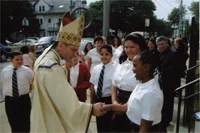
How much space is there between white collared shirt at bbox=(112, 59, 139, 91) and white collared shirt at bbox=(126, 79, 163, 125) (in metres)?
0.89

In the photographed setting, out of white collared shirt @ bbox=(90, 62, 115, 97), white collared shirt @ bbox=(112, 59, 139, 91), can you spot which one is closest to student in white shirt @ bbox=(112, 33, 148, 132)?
white collared shirt @ bbox=(112, 59, 139, 91)

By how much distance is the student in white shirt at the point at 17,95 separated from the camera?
198 inches

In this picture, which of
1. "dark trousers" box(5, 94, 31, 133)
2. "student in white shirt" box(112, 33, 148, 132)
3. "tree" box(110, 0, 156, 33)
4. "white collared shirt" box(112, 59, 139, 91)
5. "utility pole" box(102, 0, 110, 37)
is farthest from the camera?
"tree" box(110, 0, 156, 33)

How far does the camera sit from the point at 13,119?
503 cm

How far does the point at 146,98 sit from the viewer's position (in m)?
2.82

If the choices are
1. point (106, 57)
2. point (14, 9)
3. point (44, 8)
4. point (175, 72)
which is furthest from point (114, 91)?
point (44, 8)

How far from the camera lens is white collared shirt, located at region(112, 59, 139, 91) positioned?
390 centimetres

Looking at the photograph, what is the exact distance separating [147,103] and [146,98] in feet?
0.13

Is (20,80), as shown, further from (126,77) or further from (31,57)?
(31,57)

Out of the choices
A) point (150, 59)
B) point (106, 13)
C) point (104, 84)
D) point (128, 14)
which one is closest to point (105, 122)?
point (104, 84)

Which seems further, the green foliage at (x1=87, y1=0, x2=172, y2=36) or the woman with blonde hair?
the green foliage at (x1=87, y1=0, x2=172, y2=36)

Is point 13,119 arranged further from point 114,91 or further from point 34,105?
point 34,105

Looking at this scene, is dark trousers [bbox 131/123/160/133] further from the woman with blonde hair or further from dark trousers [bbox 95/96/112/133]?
the woman with blonde hair

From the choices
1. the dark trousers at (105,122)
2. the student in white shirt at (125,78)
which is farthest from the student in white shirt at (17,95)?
the student in white shirt at (125,78)
